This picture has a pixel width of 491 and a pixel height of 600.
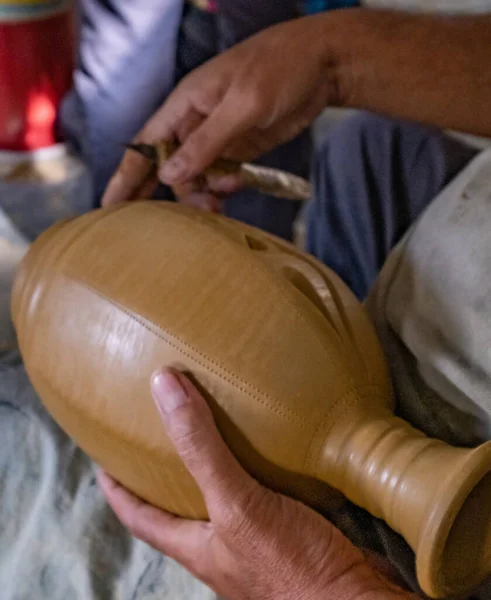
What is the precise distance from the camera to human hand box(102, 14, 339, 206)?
2.50ft

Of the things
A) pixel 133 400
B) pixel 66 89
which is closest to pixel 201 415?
pixel 133 400

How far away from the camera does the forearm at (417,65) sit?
0.80 meters

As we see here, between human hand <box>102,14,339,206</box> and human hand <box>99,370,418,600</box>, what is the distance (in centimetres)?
32

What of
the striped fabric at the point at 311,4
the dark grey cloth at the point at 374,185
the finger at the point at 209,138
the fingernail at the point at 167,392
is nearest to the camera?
the fingernail at the point at 167,392

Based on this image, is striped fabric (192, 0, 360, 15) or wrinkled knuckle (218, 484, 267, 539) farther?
striped fabric (192, 0, 360, 15)

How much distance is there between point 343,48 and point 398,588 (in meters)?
0.60

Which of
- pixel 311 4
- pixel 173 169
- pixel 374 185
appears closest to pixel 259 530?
pixel 173 169

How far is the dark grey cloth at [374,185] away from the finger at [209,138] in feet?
0.85

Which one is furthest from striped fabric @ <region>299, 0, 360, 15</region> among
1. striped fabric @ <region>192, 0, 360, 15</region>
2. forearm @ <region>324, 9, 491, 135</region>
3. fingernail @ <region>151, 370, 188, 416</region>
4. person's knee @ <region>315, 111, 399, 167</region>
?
fingernail @ <region>151, 370, 188, 416</region>

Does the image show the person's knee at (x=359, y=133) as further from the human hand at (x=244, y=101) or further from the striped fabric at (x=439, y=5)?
the striped fabric at (x=439, y=5)

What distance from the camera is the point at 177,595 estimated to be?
2.34 ft

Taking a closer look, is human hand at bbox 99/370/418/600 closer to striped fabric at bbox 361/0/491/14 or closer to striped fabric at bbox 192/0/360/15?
striped fabric at bbox 192/0/360/15

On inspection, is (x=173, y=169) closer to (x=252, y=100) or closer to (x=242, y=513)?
(x=252, y=100)

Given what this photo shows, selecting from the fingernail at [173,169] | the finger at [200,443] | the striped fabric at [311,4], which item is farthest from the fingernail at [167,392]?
the striped fabric at [311,4]
